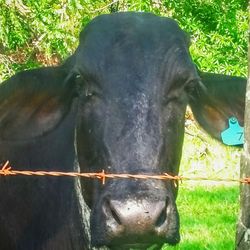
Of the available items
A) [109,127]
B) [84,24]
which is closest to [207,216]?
[84,24]

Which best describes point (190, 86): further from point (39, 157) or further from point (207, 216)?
point (207, 216)

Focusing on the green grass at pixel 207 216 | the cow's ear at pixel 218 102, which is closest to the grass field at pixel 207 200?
the green grass at pixel 207 216

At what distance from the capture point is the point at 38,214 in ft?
15.8

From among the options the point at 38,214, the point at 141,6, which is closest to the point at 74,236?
the point at 38,214

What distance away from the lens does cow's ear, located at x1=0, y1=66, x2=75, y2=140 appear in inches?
176

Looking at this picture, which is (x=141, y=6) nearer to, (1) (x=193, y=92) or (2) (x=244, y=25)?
(2) (x=244, y=25)

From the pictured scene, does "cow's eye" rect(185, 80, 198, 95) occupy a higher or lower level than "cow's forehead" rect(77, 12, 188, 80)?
lower

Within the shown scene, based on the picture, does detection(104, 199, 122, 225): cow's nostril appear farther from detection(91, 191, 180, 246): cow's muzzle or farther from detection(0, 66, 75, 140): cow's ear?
detection(0, 66, 75, 140): cow's ear

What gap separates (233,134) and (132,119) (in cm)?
78

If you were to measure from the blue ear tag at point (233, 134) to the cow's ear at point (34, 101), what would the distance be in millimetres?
859

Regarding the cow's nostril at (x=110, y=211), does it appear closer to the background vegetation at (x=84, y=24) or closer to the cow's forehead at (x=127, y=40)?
the cow's forehead at (x=127, y=40)

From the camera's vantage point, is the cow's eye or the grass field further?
the grass field

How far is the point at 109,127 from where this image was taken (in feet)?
13.0

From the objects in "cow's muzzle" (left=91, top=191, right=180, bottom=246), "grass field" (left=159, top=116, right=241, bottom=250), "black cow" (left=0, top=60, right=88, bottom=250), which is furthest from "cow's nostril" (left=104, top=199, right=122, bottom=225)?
"grass field" (left=159, top=116, right=241, bottom=250)
